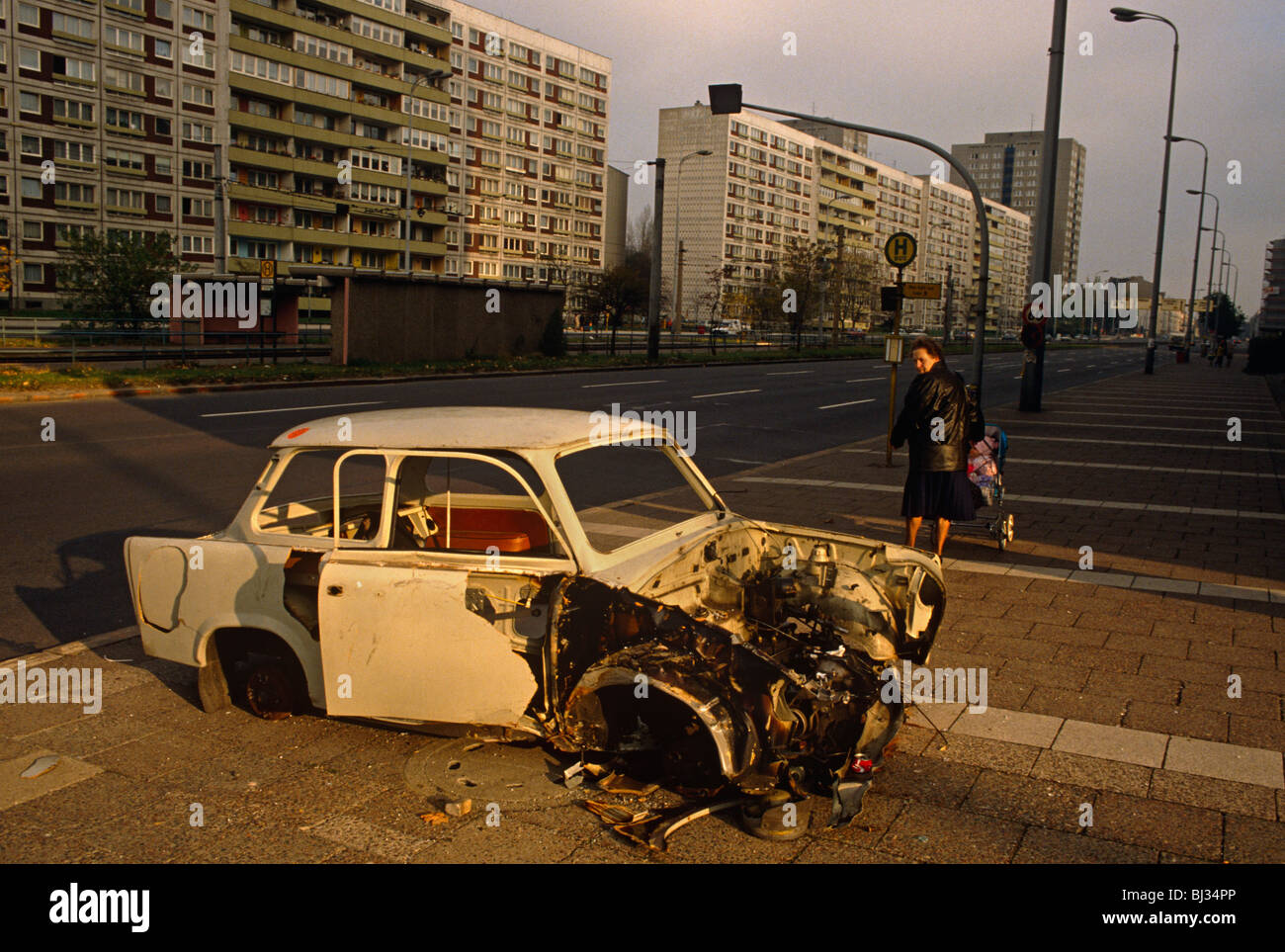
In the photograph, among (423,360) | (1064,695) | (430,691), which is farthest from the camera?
(423,360)

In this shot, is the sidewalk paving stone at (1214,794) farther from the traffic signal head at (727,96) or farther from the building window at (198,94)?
the building window at (198,94)

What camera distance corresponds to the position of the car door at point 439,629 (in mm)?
4219

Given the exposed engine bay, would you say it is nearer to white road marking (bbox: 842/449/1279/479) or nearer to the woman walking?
the woman walking

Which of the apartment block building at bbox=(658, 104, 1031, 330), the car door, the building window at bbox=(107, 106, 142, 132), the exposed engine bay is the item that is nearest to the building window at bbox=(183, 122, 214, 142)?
the building window at bbox=(107, 106, 142, 132)

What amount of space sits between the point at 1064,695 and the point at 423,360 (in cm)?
2804

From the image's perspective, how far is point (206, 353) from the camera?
28.5 m

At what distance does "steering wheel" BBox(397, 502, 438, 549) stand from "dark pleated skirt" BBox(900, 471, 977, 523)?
4.28 m

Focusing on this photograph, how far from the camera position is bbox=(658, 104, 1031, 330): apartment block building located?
440 ft

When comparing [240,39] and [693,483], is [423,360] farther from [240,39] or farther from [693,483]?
[240,39]

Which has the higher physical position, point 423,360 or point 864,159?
point 864,159

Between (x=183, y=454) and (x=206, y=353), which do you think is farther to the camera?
(x=206, y=353)

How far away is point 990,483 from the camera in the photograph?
9.05 m

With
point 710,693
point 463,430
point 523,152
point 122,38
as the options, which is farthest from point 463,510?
point 523,152
